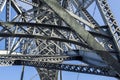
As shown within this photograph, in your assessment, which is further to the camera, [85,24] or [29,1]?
[29,1]

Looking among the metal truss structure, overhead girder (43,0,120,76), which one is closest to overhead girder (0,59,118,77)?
the metal truss structure

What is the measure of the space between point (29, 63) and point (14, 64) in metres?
0.64

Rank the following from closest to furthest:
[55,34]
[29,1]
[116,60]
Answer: [116,60]
[55,34]
[29,1]

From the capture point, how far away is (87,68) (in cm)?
1688

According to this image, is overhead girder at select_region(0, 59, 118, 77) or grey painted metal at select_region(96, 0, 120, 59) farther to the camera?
overhead girder at select_region(0, 59, 118, 77)

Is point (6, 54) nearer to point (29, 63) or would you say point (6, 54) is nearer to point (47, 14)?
point (29, 63)

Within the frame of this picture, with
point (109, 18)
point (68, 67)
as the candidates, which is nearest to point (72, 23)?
point (109, 18)

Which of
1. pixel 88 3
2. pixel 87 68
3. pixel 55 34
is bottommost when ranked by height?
pixel 87 68

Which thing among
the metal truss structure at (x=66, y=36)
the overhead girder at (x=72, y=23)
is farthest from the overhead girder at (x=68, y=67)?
the overhead girder at (x=72, y=23)

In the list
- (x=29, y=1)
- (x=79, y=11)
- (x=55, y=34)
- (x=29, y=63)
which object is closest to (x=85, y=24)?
(x=79, y=11)

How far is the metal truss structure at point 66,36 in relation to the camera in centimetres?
1305

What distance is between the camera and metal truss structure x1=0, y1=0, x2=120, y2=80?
42.8ft

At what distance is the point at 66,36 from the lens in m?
18.5

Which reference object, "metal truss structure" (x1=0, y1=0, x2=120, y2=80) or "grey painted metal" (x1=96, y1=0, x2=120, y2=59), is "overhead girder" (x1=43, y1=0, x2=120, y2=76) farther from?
"grey painted metal" (x1=96, y1=0, x2=120, y2=59)
